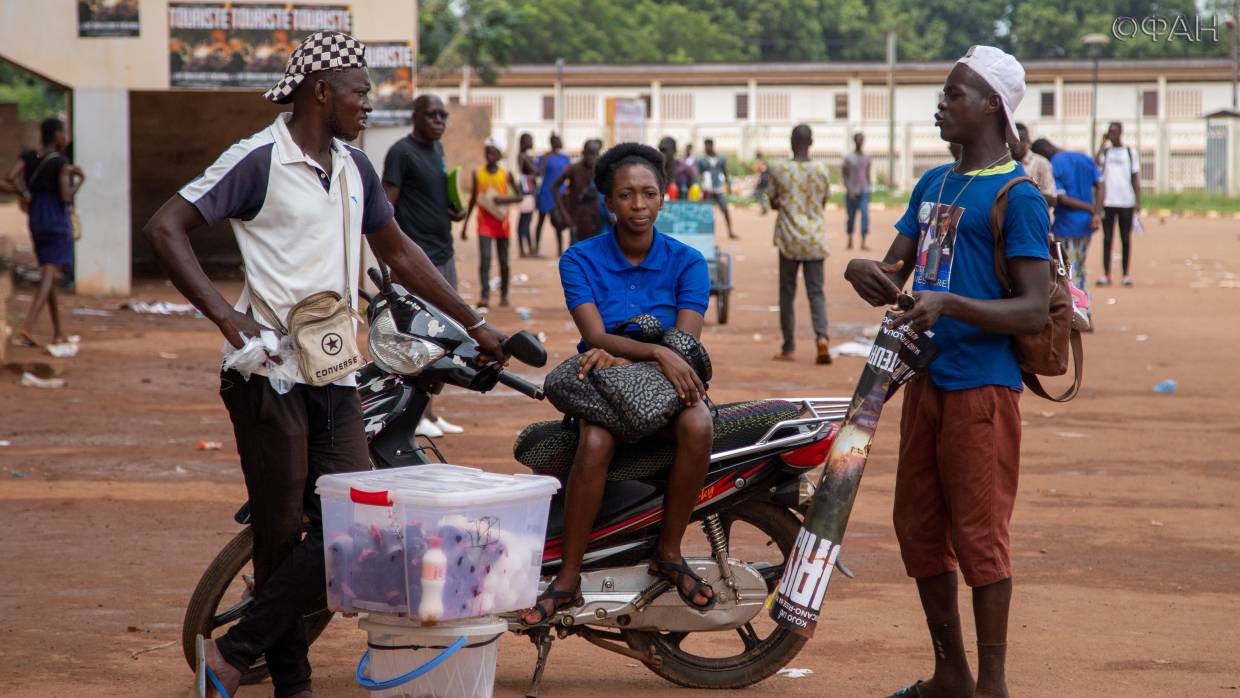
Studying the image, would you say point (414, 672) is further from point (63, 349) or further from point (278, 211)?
point (63, 349)

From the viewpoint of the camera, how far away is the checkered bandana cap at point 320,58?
425 centimetres

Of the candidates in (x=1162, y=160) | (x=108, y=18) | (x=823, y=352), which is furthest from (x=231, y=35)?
(x=1162, y=160)

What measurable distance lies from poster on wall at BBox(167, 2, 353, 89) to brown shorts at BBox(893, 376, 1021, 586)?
14.9 meters

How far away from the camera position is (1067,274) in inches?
177

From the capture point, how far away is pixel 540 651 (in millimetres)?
4691

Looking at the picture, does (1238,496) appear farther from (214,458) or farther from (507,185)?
(507,185)

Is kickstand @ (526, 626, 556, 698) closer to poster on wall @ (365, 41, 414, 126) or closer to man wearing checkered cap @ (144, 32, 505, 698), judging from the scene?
man wearing checkered cap @ (144, 32, 505, 698)

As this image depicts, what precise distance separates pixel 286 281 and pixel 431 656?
44.3 inches

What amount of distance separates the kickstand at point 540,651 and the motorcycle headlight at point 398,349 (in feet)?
3.08

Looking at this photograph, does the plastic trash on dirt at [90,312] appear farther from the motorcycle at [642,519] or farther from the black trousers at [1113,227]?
the black trousers at [1113,227]

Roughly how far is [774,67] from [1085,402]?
2053 inches

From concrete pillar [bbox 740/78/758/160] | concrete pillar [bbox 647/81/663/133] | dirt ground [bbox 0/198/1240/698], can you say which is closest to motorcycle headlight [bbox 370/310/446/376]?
dirt ground [bbox 0/198/1240/698]

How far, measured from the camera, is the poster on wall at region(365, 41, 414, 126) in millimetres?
18250

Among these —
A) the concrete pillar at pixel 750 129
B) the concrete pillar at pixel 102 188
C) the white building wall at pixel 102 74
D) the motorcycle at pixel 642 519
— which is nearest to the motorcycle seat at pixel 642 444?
the motorcycle at pixel 642 519
